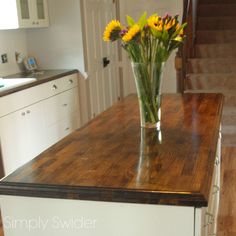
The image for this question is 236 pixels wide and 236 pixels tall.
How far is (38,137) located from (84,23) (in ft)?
4.82

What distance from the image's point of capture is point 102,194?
3.79 feet

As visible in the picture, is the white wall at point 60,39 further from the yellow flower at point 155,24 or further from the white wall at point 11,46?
the yellow flower at point 155,24

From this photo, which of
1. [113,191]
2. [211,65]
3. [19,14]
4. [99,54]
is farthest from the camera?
[99,54]

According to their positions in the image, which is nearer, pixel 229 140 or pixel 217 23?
pixel 229 140

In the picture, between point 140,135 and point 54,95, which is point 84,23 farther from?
point 140,135

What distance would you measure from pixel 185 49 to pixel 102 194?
11.7ft

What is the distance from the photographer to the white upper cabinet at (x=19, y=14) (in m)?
3.59

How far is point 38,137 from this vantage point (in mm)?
3637

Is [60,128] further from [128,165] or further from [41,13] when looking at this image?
[128,165]

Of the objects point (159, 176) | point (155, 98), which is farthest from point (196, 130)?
point (159, 176)

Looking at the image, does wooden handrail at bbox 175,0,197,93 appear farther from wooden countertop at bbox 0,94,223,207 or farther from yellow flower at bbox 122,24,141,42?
yellow flower at bbox 122,24,141,42

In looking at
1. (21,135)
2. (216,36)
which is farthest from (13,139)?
(216,36)

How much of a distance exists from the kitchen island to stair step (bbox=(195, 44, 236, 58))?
3.49 metres

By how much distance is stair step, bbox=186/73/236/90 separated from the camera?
4379 millimetres
